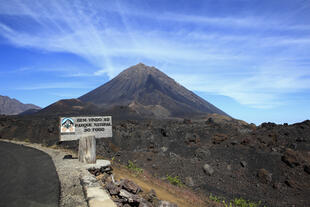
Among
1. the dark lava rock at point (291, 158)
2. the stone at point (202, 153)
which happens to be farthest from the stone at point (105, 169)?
the dark lava rock at point (291, 158)

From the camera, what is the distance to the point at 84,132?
25.9 feet

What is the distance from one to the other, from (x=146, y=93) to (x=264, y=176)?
4096 inches

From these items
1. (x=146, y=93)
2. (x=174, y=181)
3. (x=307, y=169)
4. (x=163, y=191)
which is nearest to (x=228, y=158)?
(x=307, y=169)

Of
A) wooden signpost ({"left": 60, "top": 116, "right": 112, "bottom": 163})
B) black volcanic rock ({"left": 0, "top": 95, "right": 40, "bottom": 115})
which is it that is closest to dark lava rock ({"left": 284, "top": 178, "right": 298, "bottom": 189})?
wooden signpost ({"left": 60, "top": 116, "right": 112, "bottom": 163})

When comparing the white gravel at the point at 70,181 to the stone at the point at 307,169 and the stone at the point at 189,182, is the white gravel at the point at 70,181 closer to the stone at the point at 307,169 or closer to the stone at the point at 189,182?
the stone at the point at 189,182

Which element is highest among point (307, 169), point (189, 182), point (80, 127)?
point (80, 127)

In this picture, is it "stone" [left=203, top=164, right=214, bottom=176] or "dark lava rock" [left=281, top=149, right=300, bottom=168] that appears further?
"stone" [left=203, top=164, right=214, bottom=176]

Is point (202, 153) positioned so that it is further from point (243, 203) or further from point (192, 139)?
point (243, 203)

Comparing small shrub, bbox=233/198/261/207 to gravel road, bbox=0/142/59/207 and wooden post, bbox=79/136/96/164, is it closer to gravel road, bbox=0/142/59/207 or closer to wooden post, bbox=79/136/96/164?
wooden post, bbox=79/136/96/164

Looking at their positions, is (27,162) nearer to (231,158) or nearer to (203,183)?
(203,183)

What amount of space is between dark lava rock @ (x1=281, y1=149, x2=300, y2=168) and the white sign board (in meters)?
9.81

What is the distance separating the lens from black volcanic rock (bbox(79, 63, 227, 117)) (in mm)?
102050

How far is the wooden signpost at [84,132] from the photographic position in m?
7.56

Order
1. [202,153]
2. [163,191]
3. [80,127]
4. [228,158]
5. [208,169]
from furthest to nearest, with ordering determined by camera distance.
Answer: [202,153]
[228,158]
[208,169]
[80,127]
[163,191]
